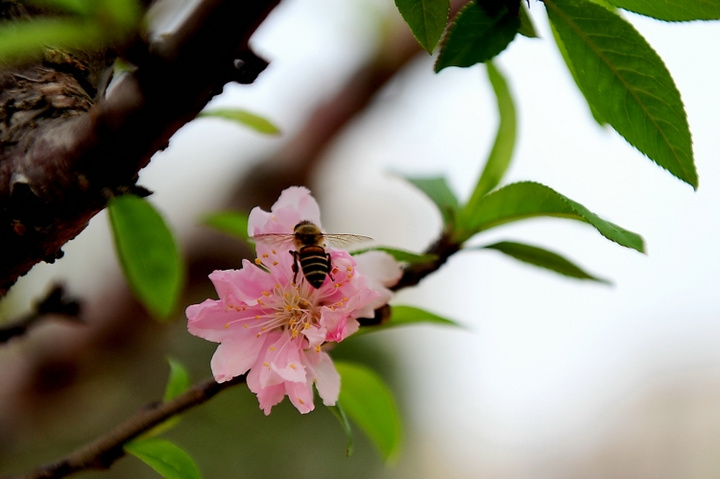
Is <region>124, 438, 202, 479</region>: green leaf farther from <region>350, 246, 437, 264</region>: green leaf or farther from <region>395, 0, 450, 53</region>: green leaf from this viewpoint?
<region>395, 0, 450, 53</region>: green leaf

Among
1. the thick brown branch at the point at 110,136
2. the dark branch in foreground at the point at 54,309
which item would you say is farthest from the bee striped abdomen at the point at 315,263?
the dark branch in foreground at the point at 54,309

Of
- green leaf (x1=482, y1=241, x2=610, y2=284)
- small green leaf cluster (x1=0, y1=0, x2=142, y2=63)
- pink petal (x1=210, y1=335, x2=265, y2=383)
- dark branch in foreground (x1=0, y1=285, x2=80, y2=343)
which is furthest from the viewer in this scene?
dark branch in foreground (x1=0, y1=285, x2=80, y2=343)

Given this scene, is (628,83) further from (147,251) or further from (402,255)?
(147,251)

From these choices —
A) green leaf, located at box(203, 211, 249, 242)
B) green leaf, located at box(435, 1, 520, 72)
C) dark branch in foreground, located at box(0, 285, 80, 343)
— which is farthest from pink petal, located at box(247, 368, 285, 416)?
dark branch in foreground, located at box(0, 285, 80, 343)

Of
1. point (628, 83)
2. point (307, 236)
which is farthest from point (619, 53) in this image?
point (307, 236)

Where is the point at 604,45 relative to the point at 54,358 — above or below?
above

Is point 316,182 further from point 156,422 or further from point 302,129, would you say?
point 156,422

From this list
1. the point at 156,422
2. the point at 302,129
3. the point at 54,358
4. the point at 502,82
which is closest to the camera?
the point at 156,422

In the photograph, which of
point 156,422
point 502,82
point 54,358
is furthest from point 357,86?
point 156,422
